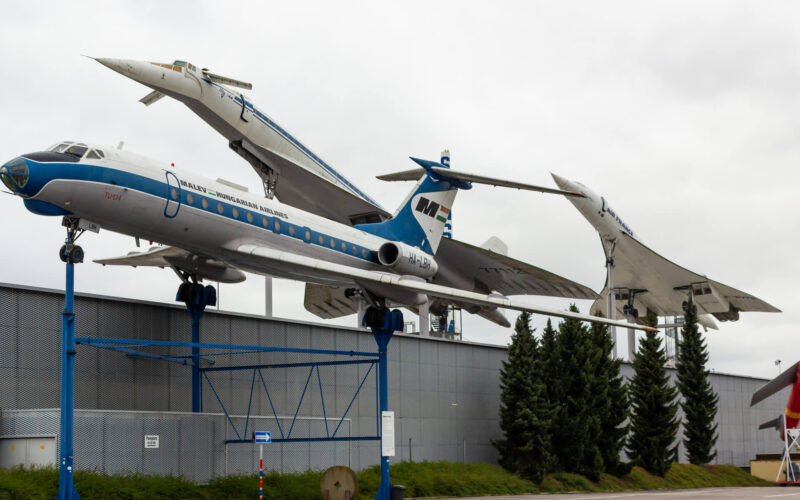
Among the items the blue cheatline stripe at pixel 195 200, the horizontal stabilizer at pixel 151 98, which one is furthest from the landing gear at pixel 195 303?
the horizontal stabilizer at pixel 151 98

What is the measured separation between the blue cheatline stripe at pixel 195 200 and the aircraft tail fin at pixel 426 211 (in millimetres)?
2756

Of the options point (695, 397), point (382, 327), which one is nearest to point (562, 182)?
point (695, 397)

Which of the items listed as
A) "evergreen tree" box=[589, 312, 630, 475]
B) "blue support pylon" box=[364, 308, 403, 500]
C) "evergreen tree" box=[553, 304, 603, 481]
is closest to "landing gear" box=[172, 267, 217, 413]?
"blue support pylon" box=[364, 308, 403, 500]

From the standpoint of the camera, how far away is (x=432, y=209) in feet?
97.0

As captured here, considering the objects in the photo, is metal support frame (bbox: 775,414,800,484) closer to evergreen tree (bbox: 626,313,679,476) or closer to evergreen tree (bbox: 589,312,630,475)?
evergreen tree (bbox: 626,313,679,476)

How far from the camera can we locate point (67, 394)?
17.5 meters

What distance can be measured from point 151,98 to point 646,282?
33.6 metres

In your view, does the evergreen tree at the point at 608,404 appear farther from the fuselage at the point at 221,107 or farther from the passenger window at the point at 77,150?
the passenger window at the point at 77,150

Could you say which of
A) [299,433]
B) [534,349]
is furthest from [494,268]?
[299,433]

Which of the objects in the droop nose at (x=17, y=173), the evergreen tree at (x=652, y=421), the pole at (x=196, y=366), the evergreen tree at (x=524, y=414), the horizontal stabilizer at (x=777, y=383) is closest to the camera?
the droop nose at (x=17, y=173)

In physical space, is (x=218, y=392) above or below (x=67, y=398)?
below

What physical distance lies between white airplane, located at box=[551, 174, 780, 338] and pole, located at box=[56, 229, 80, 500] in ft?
109

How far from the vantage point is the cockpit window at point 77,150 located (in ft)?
60.8

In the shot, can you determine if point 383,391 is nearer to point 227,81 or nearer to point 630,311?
A: point 227,81
